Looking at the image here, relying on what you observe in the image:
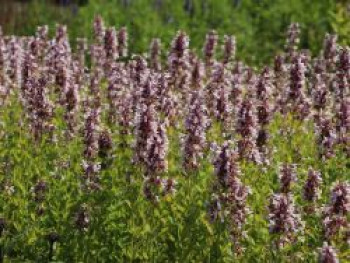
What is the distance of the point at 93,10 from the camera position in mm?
17812

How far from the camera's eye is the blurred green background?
17.0 meters

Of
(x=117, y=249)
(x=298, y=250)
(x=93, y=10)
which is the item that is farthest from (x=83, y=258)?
(x=93, y=10)

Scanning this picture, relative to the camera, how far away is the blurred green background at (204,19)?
1700cm

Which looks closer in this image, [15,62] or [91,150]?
[91,150]

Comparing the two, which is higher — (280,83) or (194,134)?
(280,83)

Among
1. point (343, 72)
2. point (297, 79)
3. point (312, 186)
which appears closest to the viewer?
point (312, 186)

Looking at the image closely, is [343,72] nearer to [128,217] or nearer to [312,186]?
[312,186]

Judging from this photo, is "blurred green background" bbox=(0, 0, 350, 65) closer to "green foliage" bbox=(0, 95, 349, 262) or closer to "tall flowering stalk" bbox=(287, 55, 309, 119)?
"tall flowering stalk" bbox=(287, 55, 309, 119)

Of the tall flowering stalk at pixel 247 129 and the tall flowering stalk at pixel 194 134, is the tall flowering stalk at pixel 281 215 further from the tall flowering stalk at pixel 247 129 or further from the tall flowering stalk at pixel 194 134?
the tall flowering stalk at pixel 247 129

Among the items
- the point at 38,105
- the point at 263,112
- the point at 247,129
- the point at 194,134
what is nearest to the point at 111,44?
the point at 38,105

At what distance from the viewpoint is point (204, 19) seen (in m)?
18.2

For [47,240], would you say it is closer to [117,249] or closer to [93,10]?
[117,249]

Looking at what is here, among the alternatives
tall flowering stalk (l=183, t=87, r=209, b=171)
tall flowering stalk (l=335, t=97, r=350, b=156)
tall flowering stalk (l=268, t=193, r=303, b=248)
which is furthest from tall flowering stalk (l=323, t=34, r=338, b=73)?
tall flowering stalk (l=268, t=193, r=303, b=248)

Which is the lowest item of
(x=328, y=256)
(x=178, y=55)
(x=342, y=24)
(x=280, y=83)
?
(x=328, y=256)
